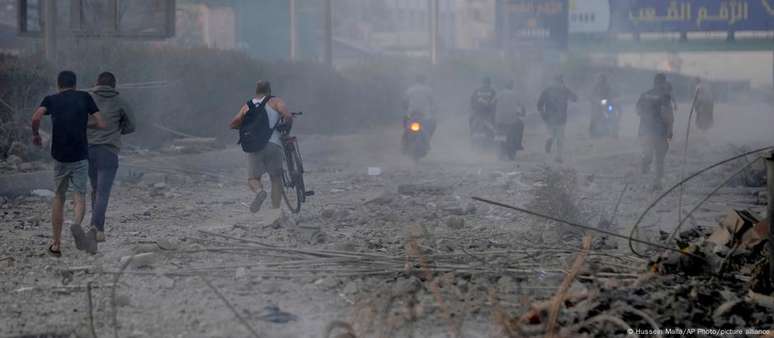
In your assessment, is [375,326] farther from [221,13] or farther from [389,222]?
[221,13]

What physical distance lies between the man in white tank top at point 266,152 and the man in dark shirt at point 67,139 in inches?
87.5

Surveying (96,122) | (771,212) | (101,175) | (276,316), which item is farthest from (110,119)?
(771,212)

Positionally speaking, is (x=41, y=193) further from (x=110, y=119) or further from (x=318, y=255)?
A: (x=318, y=255)

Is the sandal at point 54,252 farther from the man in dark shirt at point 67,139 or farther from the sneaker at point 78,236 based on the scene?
the sneaker at point 78,236

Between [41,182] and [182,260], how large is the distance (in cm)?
580

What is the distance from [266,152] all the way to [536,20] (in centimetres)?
3312

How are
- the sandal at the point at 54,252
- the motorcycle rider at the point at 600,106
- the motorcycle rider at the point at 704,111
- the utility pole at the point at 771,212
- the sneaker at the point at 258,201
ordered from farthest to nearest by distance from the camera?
the motorcycle rider at the point at 704,111 → the motorcycle rider at the point at 600,106 → the sneaker at the point at 258,201 → the sandal at the point at 54,252 → the utility pole at the point at 771,212

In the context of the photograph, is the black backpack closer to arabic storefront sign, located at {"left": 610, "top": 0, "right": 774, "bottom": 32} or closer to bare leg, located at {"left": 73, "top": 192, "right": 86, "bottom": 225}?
bare leg, located at {"left": 73, "top": 192, "right": 86, "bottom": 225}

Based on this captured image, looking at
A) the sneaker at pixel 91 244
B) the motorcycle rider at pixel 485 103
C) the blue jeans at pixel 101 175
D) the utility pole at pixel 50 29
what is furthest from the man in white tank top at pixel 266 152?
the motorcycle rider at pixel 485 103

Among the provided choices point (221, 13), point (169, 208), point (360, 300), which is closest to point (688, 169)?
point (169, 208)

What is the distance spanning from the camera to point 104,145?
927cm

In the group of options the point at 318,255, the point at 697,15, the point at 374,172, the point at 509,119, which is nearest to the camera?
the point at 318,255

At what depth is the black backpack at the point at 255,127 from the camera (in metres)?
10.8

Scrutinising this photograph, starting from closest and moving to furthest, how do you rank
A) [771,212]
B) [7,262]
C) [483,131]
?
1. [771,212]
2. [7,262]
3. [483,131]
